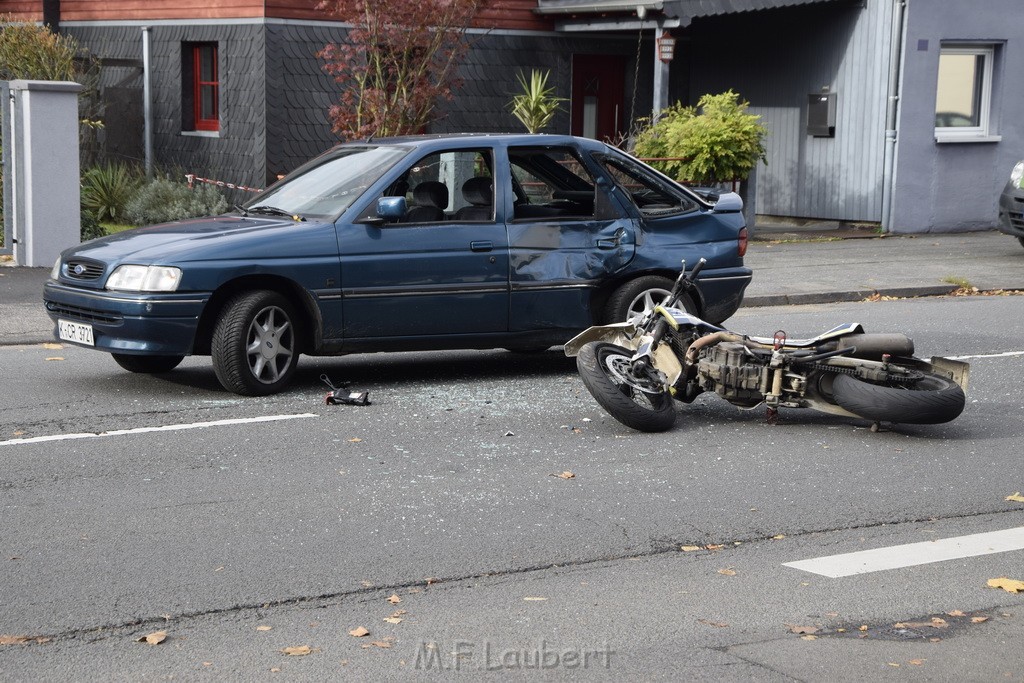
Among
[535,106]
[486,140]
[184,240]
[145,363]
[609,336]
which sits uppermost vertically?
[535,106]

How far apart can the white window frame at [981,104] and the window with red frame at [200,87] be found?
10.9 metres

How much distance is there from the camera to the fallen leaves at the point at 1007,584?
5613mm

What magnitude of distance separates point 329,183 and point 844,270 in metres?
8.67

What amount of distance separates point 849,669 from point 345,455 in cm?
353

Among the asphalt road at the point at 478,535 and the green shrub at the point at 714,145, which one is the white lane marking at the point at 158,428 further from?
the green shrub at the point at 714,145

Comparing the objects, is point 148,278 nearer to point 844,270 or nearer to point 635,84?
point 844,270

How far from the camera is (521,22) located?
903 inches

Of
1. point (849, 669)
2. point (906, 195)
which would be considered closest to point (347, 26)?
point (906, 195)

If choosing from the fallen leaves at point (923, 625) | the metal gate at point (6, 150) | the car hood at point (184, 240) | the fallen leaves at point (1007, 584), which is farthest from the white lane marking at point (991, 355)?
the metal gate at point (6, 150)

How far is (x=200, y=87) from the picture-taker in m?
22.5

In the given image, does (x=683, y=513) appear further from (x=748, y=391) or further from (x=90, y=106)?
(x=90, y=106)

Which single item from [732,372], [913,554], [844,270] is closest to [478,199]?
[732,372]

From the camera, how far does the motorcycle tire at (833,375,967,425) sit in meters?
8.02

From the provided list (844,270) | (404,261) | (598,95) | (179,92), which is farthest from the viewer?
(598,95)
